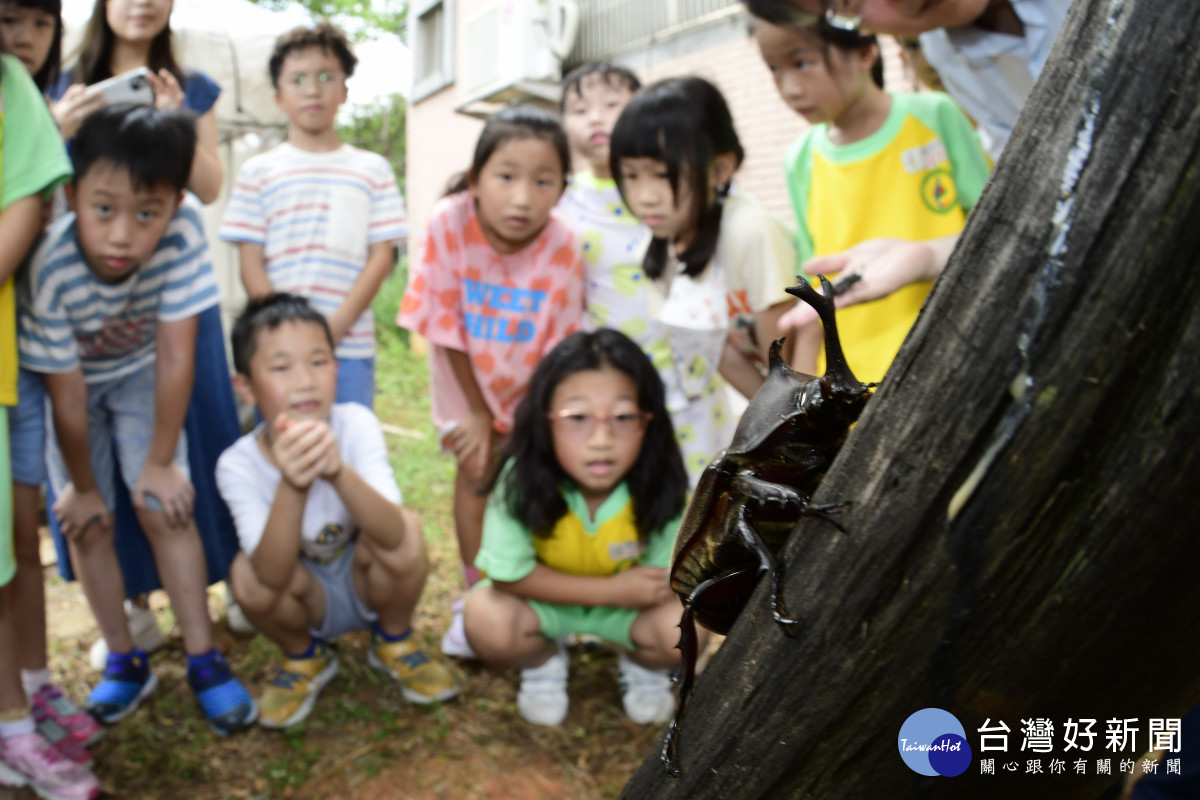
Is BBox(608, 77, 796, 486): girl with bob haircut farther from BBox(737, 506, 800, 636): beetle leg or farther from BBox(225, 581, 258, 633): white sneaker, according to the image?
BBox(225, 581, 258, 633): white sneaker

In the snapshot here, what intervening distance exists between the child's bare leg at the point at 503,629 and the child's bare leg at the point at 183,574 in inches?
37.2

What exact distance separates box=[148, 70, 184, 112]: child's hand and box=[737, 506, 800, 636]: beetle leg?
2773mm

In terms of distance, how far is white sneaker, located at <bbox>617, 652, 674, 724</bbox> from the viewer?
8.82 ft

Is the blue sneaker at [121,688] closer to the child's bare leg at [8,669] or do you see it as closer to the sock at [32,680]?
the sock at [32,680]

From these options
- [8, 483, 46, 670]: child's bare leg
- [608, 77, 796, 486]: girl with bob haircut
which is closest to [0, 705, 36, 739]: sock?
[8, 483, 46, 670]: child's bare leg

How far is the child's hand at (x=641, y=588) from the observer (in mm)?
2637

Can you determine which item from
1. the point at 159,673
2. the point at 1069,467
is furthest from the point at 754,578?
the point at 159,673

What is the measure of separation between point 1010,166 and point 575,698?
2.63 meters

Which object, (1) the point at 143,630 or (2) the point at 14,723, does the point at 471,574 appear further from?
(2) the point at 14,723

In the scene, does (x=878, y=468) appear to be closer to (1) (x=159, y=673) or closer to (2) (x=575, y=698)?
(2) (x=575, y=698)

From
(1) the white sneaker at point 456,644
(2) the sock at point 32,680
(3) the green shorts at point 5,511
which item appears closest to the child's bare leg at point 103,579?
(2) the sock at point 32,680

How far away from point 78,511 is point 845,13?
2.81 m

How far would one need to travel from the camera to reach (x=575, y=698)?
288 centimetres

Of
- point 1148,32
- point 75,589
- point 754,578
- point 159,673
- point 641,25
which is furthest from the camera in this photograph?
point 641,25
